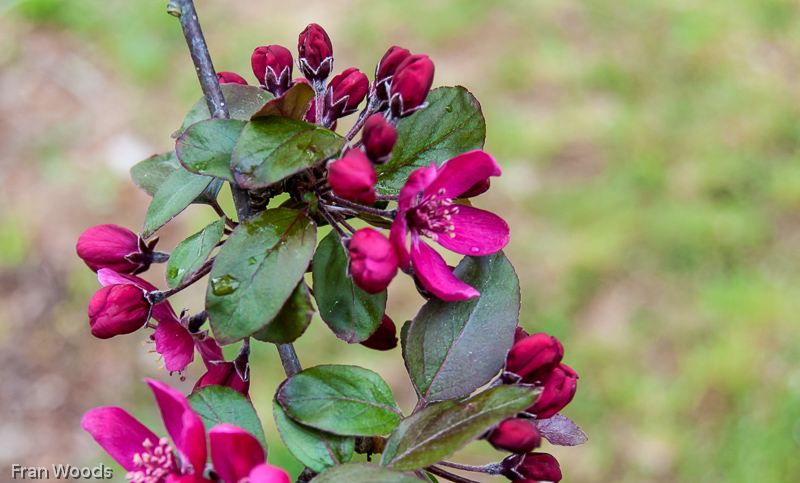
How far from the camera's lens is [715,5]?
14.4 feet

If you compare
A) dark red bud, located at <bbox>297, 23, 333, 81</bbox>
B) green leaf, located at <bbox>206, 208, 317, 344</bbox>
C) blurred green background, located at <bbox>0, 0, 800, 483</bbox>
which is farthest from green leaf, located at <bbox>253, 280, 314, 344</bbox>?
blurred green background, located at <bbox>0, 0, 800, 483</bbox>

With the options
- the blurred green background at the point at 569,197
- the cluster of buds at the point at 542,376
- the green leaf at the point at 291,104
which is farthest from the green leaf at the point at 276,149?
the blurred green background at the point at 569,197

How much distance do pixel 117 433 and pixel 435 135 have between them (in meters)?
0.57

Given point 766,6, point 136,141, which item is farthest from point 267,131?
point 766,6

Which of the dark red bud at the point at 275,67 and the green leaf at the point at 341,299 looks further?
the dark red bud at the point at 275,67

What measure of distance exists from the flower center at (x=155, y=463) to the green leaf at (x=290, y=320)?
18cm

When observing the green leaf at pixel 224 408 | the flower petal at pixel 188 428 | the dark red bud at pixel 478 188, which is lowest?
the flower petal at pixel 188 428

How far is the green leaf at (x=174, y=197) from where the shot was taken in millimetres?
877

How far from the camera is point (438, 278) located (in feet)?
2.94

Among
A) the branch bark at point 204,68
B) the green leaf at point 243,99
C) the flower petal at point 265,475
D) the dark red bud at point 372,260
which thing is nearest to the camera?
the flower petal at point 265,475

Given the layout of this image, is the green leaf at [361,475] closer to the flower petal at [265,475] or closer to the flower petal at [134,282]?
the flower petal at [265,475]

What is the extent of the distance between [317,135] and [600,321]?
8.29 feet

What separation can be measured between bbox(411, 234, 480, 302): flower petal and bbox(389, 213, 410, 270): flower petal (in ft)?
0.13

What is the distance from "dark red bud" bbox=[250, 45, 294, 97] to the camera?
39.5 inches
